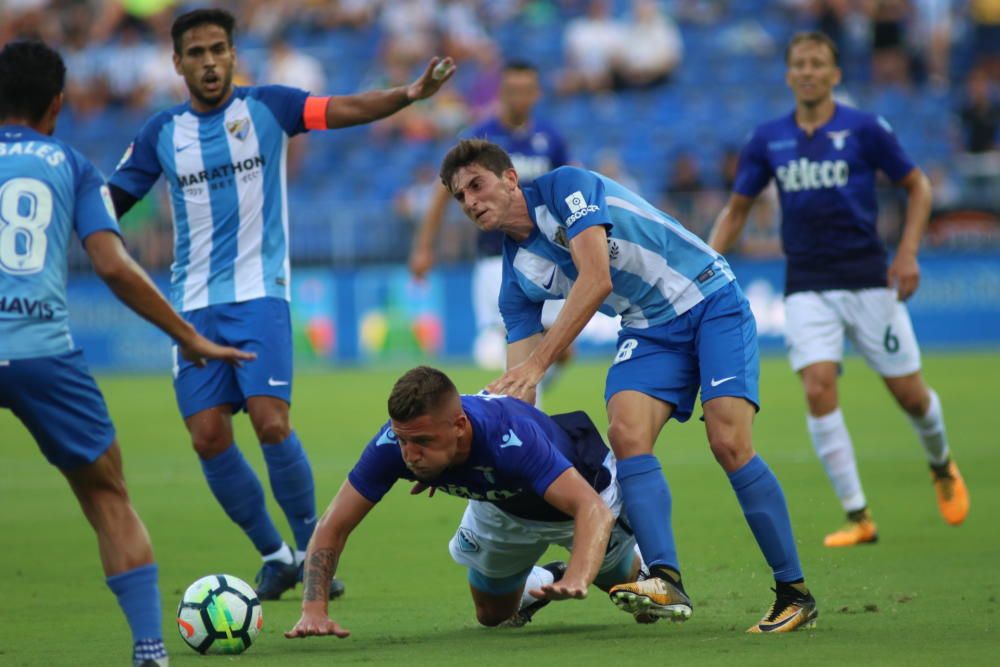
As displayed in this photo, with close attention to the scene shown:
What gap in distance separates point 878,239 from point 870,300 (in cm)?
40

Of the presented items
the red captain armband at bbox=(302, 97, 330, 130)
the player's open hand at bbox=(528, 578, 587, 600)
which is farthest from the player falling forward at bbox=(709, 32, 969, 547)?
the player's open hand at bbox=(528, 578, 587, 600)

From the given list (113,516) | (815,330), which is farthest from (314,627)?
(815,330)

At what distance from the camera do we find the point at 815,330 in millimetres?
9039

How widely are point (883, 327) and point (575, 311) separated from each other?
3688 mm

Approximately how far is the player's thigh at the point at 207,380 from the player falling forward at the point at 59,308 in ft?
7.64

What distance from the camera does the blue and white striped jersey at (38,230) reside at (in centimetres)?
502

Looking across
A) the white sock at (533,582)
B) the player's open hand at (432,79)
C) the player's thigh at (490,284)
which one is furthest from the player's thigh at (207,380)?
the player's thigh at (490,284)

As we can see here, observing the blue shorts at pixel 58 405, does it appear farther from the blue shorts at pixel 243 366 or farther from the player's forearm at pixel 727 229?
the player's forearm at pixel 727 229

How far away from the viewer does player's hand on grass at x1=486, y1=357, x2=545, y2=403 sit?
5926 mm

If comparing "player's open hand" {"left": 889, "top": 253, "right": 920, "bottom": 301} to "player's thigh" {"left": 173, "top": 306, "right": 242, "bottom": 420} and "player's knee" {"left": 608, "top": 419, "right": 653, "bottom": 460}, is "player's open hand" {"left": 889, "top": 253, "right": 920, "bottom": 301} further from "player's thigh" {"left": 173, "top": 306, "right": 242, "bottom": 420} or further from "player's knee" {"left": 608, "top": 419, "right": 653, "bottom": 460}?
"player's thigh" {"left": 173, "top": 306, "right": 242, "bottom": 420}

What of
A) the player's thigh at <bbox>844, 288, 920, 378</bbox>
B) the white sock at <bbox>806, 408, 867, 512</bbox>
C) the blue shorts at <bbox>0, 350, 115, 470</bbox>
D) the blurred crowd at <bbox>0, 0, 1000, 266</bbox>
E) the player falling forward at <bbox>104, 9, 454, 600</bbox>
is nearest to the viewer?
the blue shorts at <bbox>0, 350, 115, 470</bbox>

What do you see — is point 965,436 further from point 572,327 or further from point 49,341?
point 49,341

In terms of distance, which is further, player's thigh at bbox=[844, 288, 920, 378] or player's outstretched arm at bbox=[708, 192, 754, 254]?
player's thigh at bbox=[844, 288, 920, 378]

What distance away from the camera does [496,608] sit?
6.49 m
